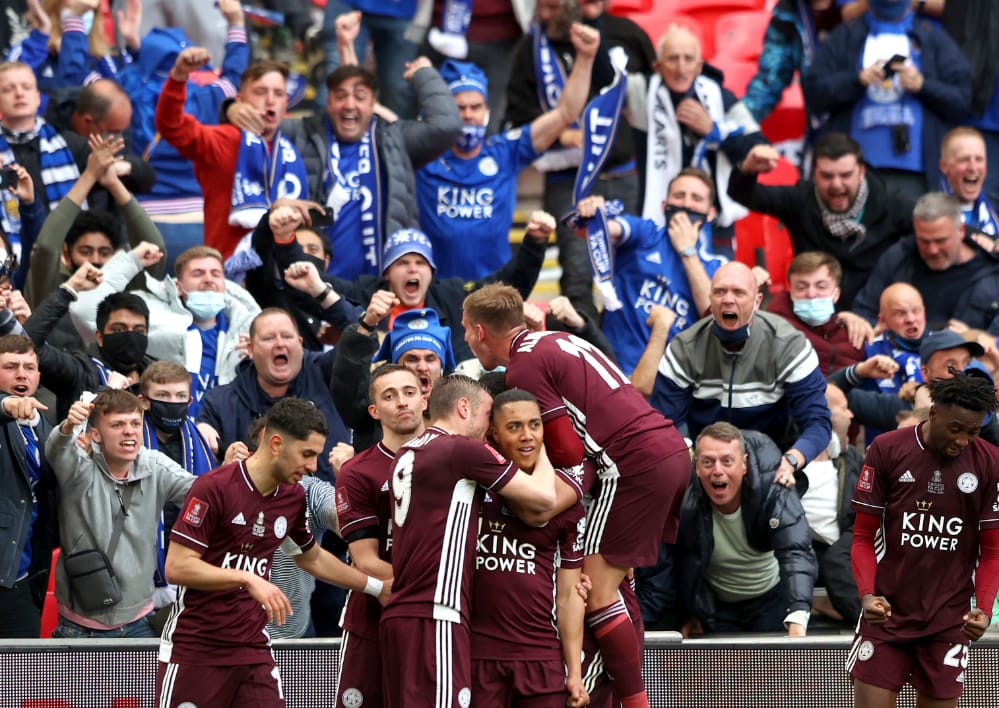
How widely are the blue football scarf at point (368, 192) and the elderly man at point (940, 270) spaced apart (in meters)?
3.31

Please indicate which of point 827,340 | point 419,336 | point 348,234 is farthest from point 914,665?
point 348,234

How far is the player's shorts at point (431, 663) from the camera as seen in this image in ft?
25.7

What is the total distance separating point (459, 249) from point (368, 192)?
780 millimetres

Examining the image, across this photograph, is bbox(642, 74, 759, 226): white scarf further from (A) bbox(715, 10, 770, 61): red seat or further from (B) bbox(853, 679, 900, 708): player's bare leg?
(B) bbox(853, 679, 900, 708): player's bare leg

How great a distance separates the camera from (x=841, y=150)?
504 inches

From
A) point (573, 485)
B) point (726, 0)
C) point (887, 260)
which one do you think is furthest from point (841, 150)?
point (573, 485)

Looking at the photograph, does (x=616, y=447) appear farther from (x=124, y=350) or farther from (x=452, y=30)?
(x=452, y=30)

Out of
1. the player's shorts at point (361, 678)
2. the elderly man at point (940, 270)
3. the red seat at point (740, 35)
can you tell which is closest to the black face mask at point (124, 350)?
the player's shorts at point (361, 678)

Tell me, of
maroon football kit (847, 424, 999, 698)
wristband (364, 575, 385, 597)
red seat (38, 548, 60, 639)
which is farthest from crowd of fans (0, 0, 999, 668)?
wristband (364, 575, 385, 597)

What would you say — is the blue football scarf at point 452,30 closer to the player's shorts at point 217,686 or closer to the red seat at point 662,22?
the red seat at point 662,22

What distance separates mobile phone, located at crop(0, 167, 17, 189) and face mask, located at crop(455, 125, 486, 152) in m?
3.08

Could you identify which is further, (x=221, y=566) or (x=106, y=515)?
(x=106, y=515)

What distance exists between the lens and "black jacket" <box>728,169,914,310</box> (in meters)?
12.9

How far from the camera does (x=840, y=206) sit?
12.9m
